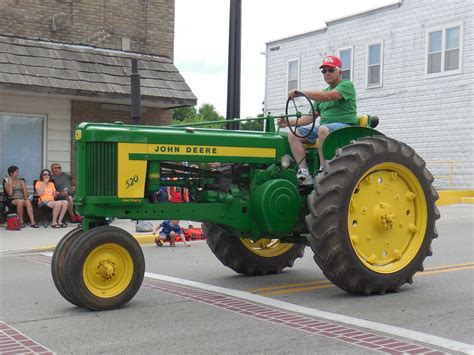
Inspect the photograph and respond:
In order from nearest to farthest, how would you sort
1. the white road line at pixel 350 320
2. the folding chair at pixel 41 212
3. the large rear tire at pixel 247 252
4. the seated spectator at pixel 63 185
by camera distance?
the white road line at pixel 350 320
the large rear tire at pixel 247 252
the folding chair at pixel 41 212
the seated spectator at pixel 63 185

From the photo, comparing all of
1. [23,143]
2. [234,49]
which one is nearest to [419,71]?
[234,49]

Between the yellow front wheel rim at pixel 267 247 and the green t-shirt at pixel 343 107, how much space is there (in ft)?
5.50

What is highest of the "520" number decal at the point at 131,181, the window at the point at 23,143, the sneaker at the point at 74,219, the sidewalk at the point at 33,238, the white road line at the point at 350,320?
the window at the point at 23,143

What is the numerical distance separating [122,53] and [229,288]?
10930 millimetres

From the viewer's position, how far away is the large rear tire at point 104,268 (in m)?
6.08

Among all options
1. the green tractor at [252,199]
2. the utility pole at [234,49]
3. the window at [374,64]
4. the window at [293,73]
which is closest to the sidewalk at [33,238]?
the utility pole at [234,49]

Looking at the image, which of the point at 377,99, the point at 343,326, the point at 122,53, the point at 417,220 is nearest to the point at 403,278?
the point at 417,220

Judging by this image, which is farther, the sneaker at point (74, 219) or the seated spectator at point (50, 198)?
the sneaker at point (74, 219)

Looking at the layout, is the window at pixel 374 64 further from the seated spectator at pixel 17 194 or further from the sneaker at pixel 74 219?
the seated spectator at pixel 17 194

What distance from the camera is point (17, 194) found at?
14.7 metres

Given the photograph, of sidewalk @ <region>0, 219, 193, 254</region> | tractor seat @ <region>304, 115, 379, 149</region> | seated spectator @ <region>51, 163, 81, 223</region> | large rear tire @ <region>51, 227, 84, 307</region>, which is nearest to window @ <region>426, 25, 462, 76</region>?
sidewalk @ <region>0, 219, 193, 254</region>

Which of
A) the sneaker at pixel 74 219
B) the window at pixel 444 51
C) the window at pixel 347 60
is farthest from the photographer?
the window at pixel 347 60

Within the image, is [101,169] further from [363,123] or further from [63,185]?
[63,185]

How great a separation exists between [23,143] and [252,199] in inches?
400
